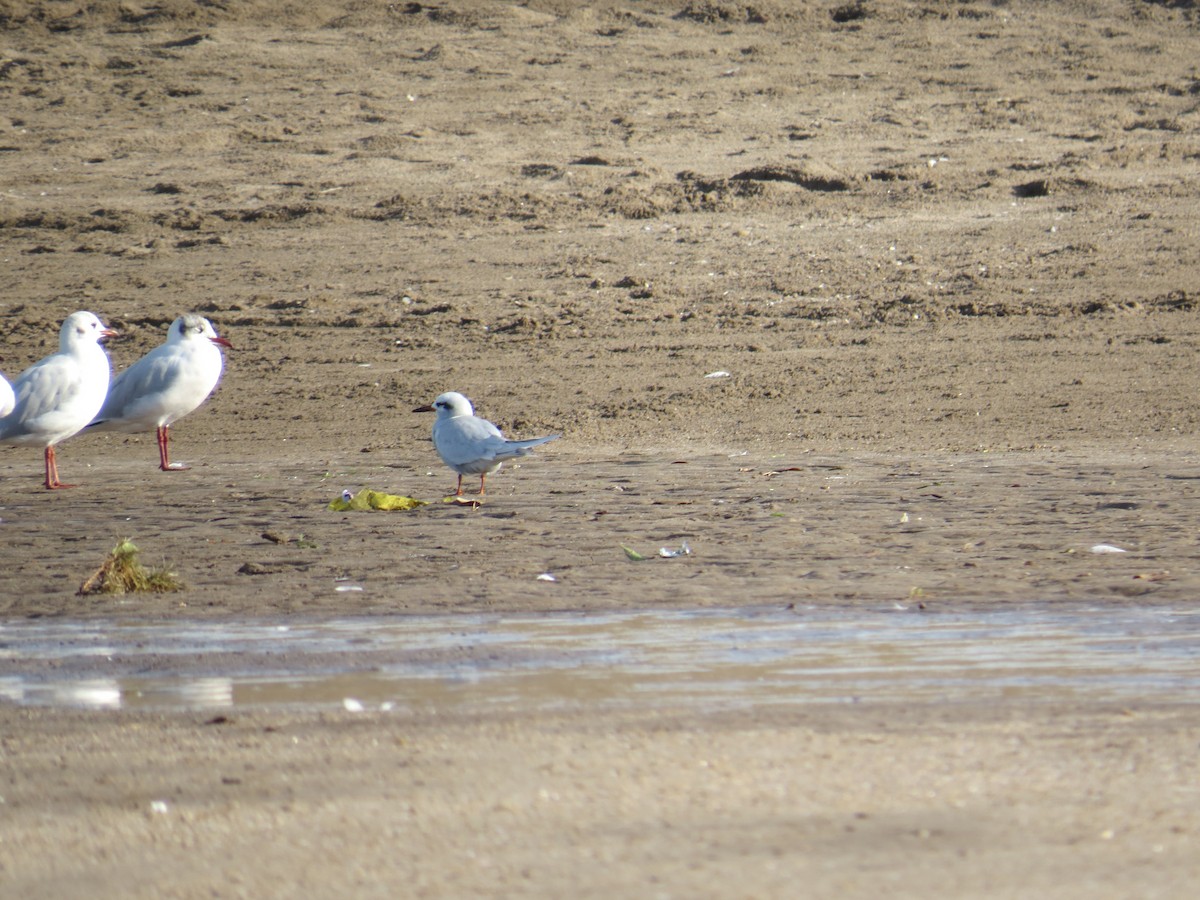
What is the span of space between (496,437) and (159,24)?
1148 centimetres

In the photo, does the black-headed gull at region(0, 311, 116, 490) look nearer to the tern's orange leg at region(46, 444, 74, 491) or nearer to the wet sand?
the tern's orange leg at region(46, 444, 74, 491)

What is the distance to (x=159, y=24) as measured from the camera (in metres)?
18.8

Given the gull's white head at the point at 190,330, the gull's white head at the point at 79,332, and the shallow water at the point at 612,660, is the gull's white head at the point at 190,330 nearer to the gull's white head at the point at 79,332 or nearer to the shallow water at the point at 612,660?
the gull's white head at the point at 79,332

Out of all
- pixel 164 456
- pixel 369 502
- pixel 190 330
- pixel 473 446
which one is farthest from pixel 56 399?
pixel 473 446

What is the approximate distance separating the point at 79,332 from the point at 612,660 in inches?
251

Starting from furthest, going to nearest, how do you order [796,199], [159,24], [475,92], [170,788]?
[159,24], [475,92], [796,199], [170,788]

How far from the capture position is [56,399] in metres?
10.2

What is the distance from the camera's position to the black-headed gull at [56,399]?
10.1 m

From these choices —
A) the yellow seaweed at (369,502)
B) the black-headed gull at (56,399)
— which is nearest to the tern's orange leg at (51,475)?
the black-headed gull at (56,399)

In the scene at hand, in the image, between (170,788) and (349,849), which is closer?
(349,849)

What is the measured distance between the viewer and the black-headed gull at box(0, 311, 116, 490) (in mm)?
10133

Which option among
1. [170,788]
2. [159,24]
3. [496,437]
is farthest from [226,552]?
[159,24]

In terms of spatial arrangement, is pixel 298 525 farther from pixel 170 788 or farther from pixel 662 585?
pixel 170 788

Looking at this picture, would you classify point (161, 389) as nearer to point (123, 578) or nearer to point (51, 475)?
point (51, 475)
